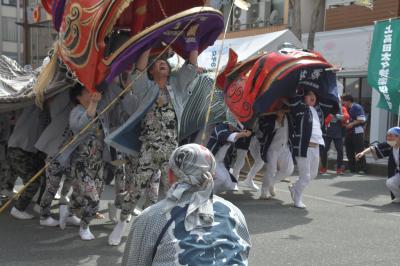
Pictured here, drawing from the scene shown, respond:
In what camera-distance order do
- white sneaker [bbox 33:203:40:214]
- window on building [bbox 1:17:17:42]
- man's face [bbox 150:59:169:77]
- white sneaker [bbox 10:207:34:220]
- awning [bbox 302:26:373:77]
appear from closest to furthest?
man's face [bbox 150:59:169:77]
white sneaker [bbox 10:207:34:220]
white sneaker [bbox 33:203:40:214]
awning [bbox 302:26:373:77]
window on building [bbox 1:17:17:42]

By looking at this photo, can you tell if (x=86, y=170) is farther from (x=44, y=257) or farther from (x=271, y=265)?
(x=271, y=265)

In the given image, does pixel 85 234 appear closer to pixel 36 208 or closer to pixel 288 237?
pixel 36 208

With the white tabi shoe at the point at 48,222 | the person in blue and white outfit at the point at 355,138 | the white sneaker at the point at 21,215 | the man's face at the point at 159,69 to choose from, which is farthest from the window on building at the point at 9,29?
the man's face at the point at 159,69

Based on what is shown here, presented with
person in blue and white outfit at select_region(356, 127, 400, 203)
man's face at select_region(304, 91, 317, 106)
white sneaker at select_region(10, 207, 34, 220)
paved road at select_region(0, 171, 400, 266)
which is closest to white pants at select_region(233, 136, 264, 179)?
paved road at select_region(0, 171, 400, 266)

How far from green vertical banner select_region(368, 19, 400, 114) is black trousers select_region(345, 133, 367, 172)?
4.23ft

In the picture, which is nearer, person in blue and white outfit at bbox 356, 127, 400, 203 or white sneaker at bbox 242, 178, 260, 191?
person in blue and white outfit at bbox 356, 127, 400, 203

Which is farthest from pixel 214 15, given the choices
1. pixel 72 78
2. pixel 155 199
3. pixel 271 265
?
pixel 271 265

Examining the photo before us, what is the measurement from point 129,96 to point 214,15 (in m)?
1.08

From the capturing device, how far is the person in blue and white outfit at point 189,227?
2174 millimetres

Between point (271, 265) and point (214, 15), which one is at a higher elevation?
point (214, 15)

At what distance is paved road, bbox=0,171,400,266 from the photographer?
4.46m

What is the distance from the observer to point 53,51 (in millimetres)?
5211

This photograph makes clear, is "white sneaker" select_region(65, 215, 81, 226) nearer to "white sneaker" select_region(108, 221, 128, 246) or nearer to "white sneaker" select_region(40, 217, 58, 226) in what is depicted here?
"white sneaker" select_region(40, 217, 58, 226)

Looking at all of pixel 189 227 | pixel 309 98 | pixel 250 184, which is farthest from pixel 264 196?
pixel 189 227
